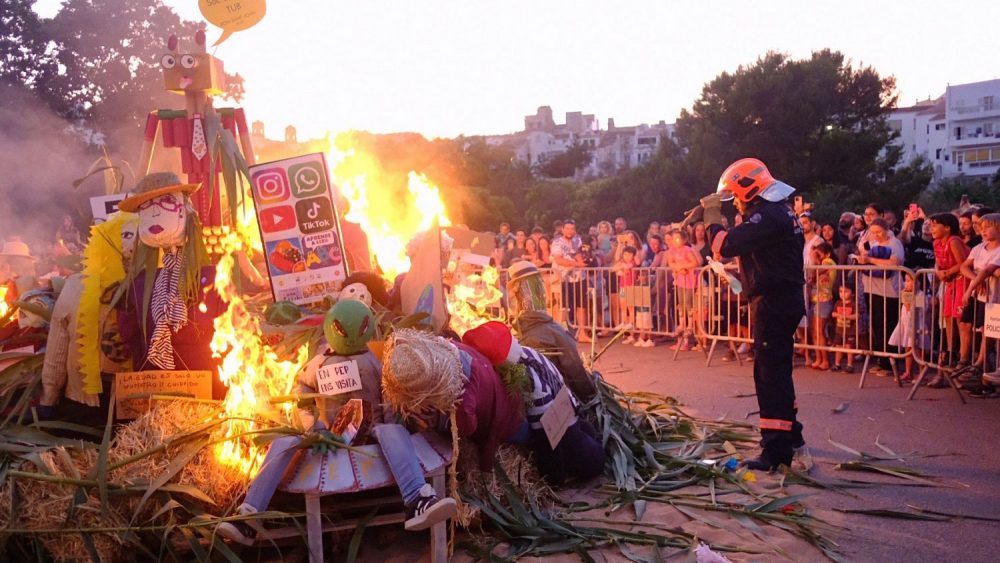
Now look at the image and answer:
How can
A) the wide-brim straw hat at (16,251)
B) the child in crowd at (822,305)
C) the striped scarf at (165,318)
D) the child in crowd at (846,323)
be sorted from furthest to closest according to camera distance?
the wide-brim straw hat at (16,251) → the child in crowd at (822,305) → the child in crowd at (846,323) → the striped scarf at (165,318)

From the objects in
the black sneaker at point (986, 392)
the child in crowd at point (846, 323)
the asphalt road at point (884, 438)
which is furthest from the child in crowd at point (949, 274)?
the child in crowd at point (846, 323)

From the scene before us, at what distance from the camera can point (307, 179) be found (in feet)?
22.1

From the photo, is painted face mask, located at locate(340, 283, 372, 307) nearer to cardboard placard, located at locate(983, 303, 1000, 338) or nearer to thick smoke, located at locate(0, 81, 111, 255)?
cardboard placard, located at locate(983, 303, 1000, 338)

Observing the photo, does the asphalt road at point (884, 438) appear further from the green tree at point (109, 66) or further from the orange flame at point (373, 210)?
the green tree at point (109, 66)

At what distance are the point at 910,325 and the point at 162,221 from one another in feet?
24.5

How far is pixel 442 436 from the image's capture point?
493cm

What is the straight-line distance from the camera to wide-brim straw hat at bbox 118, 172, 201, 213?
545 cm

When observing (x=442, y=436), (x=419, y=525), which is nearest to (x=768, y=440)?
(x=442, y=436)

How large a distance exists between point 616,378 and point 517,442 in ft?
15.8

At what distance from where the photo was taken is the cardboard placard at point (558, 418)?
17.9 feet

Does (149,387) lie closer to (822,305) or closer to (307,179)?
(307,179)

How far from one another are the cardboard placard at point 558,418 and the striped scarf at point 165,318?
2462 mm

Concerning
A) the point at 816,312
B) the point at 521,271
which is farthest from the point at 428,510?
the point at 816,312

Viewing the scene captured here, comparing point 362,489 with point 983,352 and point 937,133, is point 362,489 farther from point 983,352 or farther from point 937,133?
point 937,133
